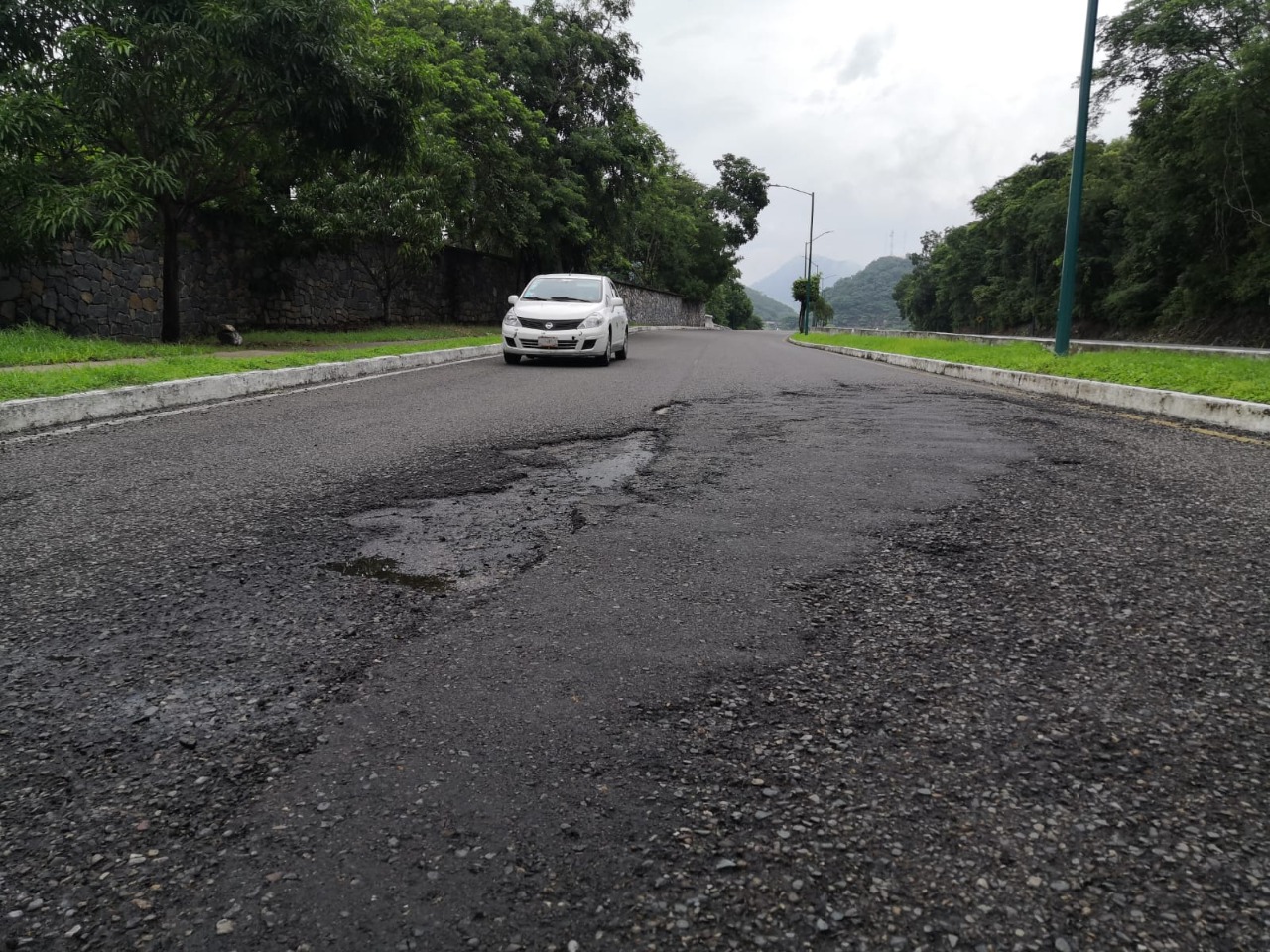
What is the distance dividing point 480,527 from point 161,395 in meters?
5.42

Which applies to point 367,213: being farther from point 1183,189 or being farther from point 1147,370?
point 1183,189

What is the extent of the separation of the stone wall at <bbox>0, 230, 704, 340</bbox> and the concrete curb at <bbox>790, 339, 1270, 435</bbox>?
13782 mm

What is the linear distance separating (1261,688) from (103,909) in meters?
2.66

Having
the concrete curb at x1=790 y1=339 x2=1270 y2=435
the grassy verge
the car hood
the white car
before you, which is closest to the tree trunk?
the white car

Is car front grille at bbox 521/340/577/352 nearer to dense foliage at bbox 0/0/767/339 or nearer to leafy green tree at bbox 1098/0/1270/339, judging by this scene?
dense foliage at bbox 0/0/767/339

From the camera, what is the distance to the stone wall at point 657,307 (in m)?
46.2

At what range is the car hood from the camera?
540 inches

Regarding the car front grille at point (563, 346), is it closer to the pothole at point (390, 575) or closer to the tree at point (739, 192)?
the pothole at point (390, 575)

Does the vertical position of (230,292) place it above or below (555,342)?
above

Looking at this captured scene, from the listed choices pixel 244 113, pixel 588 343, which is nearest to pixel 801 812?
pixel 588 343

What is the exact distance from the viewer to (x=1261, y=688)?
2.23 meters

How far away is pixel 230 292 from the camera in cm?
1738

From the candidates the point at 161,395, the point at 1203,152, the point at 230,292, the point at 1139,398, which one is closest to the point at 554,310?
the point at 161,395

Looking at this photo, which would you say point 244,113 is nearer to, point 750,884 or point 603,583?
point 603,583
